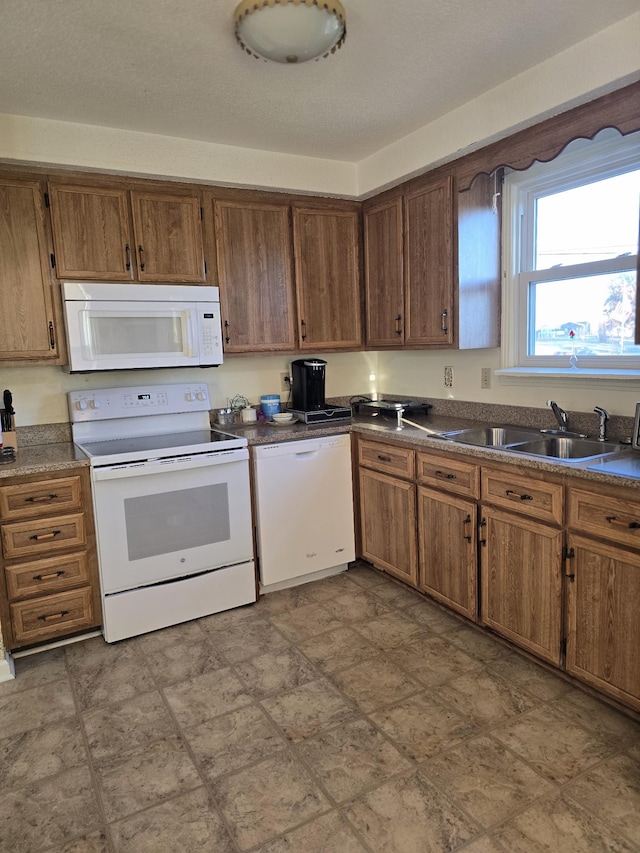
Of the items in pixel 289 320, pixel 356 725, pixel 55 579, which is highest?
pixel 289 320

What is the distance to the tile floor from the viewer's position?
1.56m

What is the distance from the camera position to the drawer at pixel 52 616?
2473 millimetres

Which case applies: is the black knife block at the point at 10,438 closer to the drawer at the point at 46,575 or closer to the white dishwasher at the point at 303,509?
the drawer at the point at 46,575

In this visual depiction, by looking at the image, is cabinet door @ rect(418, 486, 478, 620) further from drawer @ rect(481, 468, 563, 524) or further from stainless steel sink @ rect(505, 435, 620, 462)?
stainless steel sink @ rect(505, 435, 620, 462)

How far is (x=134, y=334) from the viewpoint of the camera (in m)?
2.84

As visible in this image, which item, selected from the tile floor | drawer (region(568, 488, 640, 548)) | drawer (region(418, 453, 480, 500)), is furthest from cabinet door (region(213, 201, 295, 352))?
drawer (region(568, 488, 640, 548))

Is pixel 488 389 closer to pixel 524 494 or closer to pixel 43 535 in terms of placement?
pixel 524 494

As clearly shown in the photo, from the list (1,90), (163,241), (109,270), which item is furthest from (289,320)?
(1,90)

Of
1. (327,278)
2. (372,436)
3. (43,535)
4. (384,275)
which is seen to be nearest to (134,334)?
(43,535)

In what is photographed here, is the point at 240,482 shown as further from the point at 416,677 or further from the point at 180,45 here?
the point at 180,45

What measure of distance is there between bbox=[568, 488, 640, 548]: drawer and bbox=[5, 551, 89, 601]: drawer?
2120 mm

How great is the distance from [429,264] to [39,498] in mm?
2285

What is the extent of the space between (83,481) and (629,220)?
2.70 m

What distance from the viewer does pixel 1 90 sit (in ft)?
7.45
